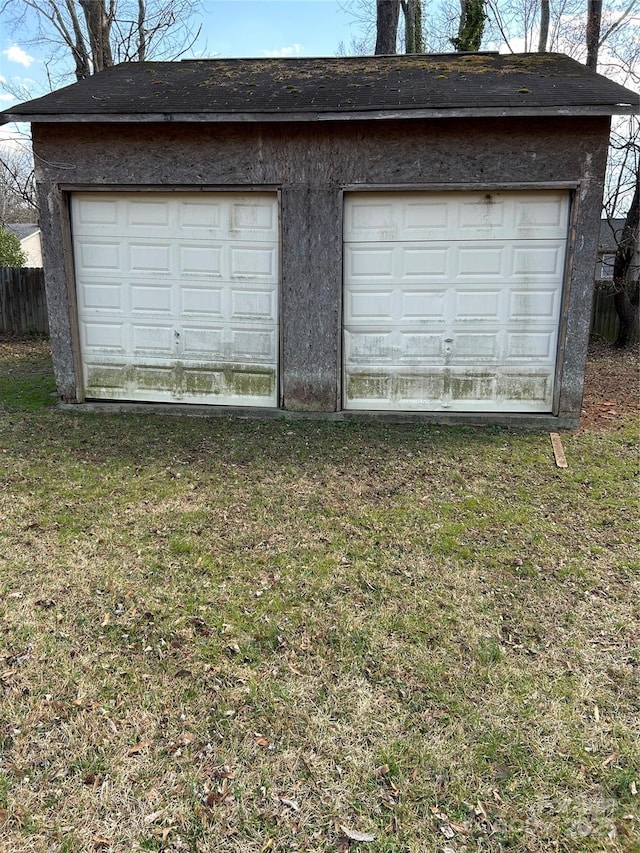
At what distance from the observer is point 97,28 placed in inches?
598

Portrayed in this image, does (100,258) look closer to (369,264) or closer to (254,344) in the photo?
(254,344)

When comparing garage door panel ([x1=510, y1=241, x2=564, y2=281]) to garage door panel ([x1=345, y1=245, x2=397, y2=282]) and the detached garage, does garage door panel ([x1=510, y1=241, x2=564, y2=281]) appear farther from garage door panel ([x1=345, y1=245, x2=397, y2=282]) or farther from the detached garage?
garage door panel ([x1=345, y1=245, x2=397, y2=282])

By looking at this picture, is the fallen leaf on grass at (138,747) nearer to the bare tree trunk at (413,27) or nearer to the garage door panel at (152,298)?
the garage door panel at (152,298)

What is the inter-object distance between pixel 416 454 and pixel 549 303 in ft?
7.70

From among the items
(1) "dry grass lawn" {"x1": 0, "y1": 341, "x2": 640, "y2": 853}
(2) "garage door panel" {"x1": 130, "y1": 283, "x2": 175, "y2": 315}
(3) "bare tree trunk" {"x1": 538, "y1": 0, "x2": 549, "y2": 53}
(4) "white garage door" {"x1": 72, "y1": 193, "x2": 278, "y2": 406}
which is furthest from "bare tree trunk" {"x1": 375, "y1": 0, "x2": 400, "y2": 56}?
(1) "dry grass lawn" {"x1": 0, "y1": 341, "x2": 640, "y2": 853}

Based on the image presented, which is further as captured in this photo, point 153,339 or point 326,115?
point 153,339

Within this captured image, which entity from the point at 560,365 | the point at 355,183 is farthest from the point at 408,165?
the point at 560,365

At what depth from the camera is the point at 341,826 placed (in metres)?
2.04

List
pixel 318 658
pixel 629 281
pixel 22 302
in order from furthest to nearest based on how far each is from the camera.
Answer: pixel 22 302
pixel 629 281
pixel 318 658

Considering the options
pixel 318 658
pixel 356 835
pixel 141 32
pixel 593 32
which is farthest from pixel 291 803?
pixel 141 32

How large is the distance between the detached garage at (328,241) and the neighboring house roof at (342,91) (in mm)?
39

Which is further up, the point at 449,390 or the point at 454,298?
the point at 454,298

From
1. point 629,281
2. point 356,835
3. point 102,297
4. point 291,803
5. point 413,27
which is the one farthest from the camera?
point 413,27

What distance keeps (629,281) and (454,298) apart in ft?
23.5
